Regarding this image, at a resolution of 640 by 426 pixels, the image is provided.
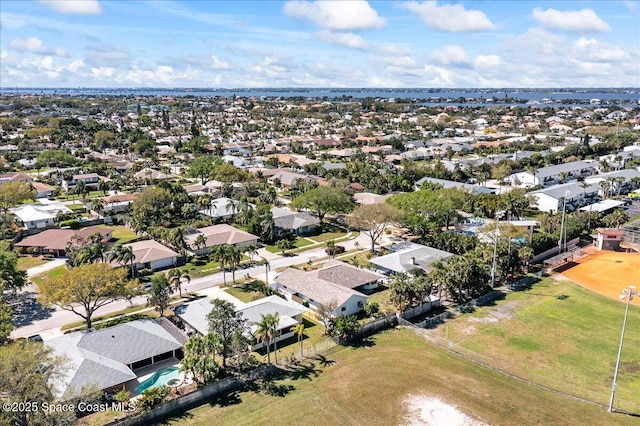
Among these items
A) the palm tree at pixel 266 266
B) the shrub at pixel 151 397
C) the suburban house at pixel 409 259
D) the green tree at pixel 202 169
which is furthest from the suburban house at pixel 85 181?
the shrub at pixel 151 397

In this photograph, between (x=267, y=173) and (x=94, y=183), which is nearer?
(x=94, y=183)

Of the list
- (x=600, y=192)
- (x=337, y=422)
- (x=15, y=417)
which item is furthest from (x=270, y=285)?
(x=600, y=192)

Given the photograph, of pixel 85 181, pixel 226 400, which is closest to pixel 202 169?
pixel 85 181

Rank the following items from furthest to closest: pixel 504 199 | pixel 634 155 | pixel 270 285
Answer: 1. pixel 634 155
2. pixel 504 199
3. pixel 270 285

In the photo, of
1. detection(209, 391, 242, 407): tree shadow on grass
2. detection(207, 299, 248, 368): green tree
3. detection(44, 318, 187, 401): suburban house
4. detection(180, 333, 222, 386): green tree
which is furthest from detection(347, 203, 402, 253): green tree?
detection(209, 391, 242, 407): tree shadow on grass

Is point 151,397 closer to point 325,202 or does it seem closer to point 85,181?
point 325,202

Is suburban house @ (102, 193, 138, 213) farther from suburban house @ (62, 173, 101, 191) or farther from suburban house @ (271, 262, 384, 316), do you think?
suburban house @ (271, 262, 384, 316)

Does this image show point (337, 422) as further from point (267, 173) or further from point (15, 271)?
point (267, 173)
